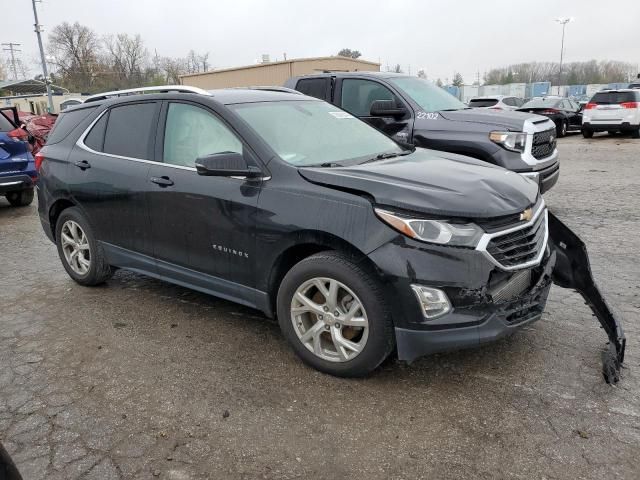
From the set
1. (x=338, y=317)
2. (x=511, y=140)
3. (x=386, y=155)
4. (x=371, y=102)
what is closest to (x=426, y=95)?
(x=371, y=102)

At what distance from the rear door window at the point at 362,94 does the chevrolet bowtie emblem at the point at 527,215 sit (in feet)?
14.0

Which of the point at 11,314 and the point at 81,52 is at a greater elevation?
the point at 81,52

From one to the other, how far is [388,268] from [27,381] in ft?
7.76

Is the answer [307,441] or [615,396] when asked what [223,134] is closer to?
[307,441]

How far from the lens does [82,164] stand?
4.64 metres

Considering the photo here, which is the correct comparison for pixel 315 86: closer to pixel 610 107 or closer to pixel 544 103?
pixel 610 107

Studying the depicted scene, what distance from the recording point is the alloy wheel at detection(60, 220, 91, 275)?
4.86 metres

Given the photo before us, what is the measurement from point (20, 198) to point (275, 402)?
8.46m

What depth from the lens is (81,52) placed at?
71750 millimetres

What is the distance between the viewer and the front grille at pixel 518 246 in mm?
2947

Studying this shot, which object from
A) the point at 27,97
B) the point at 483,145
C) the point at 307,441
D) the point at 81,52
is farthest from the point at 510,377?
the point at 81,52

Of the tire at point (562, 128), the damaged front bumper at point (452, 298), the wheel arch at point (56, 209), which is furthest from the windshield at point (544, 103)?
the damaged front bumper at point (452, 298)

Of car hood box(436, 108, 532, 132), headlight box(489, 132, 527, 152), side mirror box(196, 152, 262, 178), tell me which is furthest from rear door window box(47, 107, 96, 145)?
headlight box(489, 132, 527, 152)

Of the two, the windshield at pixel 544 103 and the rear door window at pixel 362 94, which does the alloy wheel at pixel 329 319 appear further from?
the windshield at pixel 544 103
